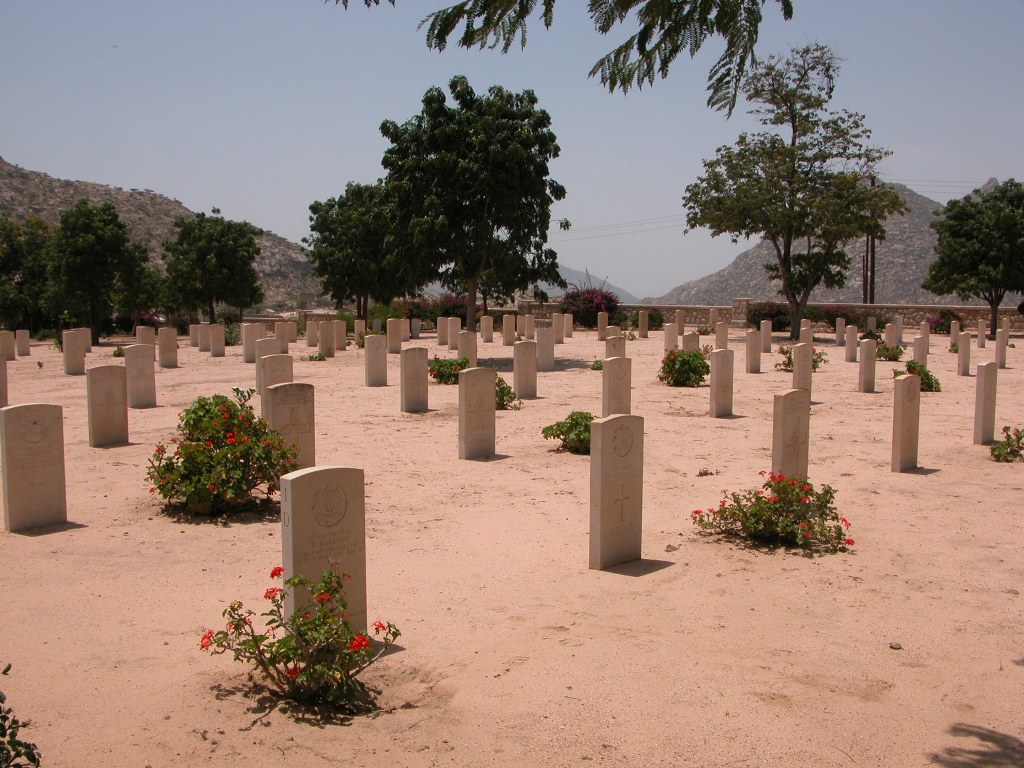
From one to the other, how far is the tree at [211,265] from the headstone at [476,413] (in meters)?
28.4

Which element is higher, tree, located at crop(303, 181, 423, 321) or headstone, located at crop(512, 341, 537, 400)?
tree, located at crop(303, 181, 423, 321)

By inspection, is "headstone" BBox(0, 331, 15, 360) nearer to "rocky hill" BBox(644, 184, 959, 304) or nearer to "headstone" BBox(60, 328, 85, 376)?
"headstone" BBox(60, 328, 85, 376)

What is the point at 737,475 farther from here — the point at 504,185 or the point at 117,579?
the point at 504,185

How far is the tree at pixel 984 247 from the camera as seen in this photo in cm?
3459

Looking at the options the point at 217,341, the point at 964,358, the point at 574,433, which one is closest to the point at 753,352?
the point at 964,358

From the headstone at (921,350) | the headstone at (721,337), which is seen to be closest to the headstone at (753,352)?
the headstone at (721,337)

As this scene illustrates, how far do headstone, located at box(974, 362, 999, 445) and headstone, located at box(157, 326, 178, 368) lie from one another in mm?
18171

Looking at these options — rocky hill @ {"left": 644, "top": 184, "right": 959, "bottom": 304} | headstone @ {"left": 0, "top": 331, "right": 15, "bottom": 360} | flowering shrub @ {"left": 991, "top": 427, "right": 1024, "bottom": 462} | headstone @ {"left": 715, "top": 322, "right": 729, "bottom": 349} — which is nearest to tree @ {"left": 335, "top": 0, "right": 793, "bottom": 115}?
flowering shrub @ {"left": 991, "top": 427, "right": 1024, "bottom": 462}

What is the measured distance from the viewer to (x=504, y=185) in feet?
78.9

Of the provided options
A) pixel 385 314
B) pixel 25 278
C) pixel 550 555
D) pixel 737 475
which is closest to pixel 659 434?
pixel 737 475

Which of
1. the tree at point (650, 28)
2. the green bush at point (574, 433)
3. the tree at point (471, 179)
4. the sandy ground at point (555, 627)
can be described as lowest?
the sandy ground at point (555, 627)

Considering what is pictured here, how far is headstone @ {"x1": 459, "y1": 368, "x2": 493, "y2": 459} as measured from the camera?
36.9 ft

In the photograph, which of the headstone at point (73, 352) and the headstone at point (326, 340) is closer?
the headstone at point (73, 352)

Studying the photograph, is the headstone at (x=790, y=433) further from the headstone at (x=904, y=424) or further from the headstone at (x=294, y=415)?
the headstone at (x=294, y=415)
